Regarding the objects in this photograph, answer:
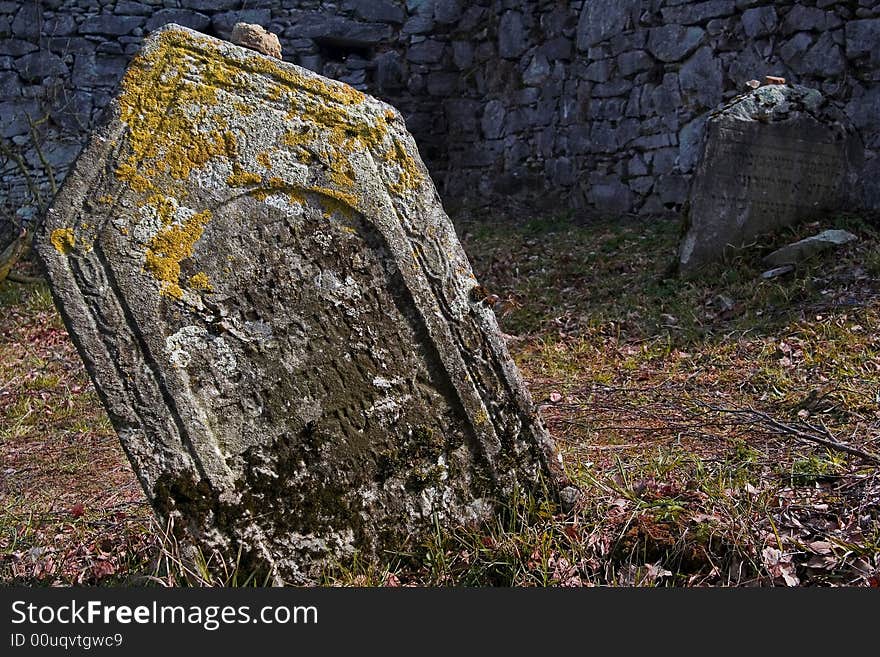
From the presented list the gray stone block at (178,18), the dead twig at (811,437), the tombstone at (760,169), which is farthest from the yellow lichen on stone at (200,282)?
the gray stone block at (178,18)

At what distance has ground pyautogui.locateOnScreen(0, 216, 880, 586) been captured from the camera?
2295 mm

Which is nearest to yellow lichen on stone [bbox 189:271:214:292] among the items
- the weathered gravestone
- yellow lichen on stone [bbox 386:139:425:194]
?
the weathered gravestone

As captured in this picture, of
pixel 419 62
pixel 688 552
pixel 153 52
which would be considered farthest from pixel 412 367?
pixel 419 62

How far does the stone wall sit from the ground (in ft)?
4.96

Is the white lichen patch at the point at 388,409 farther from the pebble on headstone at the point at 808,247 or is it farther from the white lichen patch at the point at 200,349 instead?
the pebble on headstone at the point at 808,247

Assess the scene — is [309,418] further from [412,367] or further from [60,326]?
[60,326]

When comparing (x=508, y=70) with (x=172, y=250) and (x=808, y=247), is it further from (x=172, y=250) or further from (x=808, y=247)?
(x=172, y=250)

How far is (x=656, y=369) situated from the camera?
481cm

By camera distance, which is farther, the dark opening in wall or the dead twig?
the dark opening in wall

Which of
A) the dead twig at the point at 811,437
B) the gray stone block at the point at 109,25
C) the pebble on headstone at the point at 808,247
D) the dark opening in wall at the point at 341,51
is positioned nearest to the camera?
the dead twig at the point at 811,437

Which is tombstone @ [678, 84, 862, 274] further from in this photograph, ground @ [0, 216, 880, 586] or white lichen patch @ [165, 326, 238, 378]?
white lichen patch @ [165, 326, 238, 378]

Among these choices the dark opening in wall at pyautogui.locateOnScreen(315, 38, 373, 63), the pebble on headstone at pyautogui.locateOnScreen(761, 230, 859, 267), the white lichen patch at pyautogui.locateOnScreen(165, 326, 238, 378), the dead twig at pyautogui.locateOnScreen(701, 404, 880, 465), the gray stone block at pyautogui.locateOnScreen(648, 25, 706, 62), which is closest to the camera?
the white lichen patch at pyautogui.locateOnScreen(165, 326, 238, 378)

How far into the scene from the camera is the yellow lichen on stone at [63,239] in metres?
2.08

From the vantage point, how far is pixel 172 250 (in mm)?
2180
